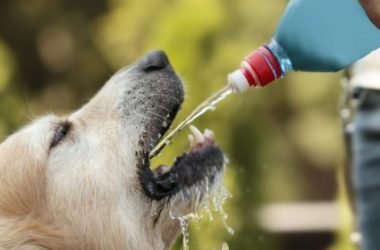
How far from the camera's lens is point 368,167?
14.3ft

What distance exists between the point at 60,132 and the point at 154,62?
1.48ft

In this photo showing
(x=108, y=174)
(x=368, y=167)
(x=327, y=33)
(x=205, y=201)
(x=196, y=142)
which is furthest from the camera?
(x=368, y=167)

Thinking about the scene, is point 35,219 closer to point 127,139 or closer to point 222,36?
point 127,139

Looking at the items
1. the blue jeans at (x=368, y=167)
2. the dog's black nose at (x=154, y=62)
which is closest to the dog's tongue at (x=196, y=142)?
the dog's black nose at (x=154, y=62)

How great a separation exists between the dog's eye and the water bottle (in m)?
0.95

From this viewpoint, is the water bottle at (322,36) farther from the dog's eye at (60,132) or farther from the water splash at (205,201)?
the dog's eye at (60,132)

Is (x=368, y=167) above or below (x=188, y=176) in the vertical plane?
below

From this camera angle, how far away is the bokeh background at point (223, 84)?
262 inches

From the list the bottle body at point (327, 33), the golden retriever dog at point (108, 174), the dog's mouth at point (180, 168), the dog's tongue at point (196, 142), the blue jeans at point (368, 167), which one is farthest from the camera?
the blue jeans at point (368, 167)

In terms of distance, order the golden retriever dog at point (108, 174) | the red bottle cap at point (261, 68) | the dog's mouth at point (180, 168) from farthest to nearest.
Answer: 1. the dog's mouth at point (180, 168)
2. the golden retriever dog at point (108, 174)
3. the red bottle cap at point (261, 68)

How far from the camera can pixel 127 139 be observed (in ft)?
12.4

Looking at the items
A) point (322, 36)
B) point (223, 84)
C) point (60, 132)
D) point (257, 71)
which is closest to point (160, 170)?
point (60, 132)

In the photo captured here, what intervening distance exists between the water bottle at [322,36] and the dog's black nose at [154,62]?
0.76 meters

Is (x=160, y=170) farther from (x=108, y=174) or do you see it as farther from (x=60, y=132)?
(x=60, y=132)
